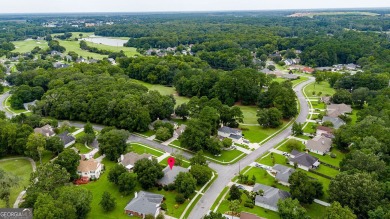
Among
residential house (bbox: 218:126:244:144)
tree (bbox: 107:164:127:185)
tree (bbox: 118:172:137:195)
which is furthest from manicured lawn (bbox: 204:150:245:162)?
tree (bbox: 107:164:127:185)

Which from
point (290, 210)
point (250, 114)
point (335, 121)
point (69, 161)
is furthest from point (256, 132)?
point (69, 161)

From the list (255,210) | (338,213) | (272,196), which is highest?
(338,213)

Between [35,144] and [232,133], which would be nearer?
[35,144]

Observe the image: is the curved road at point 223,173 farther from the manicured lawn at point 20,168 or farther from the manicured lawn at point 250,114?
the manicured lawn at point 20,168

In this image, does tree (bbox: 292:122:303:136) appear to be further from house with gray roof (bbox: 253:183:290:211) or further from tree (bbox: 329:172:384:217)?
tree (bbox: 329:172:384:217)

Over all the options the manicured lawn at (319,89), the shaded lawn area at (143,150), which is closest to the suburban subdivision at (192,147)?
the shaded lawn area at (143,150)

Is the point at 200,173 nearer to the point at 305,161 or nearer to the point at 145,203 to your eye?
the point at 145,203
